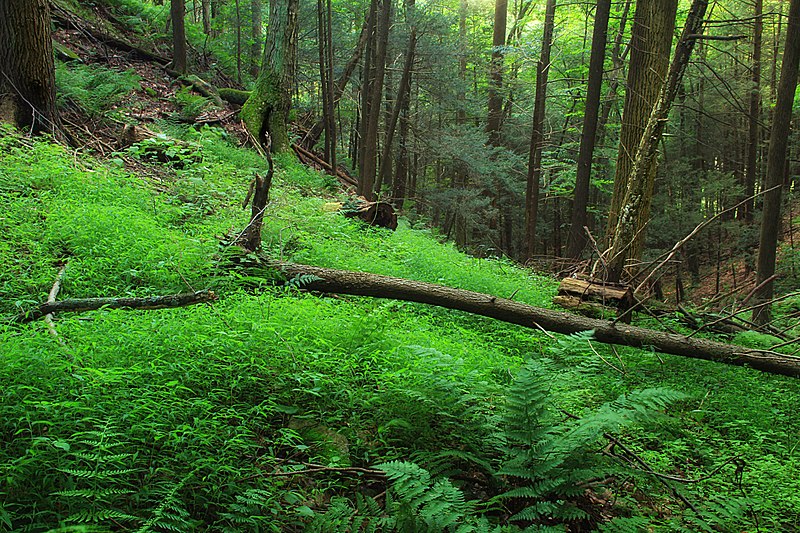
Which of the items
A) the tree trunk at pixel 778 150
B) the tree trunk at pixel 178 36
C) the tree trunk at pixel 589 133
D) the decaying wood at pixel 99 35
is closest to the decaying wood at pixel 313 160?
the tree trunk at pixel 178 36

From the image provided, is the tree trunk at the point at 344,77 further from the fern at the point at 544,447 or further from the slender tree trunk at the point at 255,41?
the fern at the point at 544,447

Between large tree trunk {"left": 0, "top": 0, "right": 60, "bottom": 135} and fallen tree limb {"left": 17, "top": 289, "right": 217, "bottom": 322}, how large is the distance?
19.4 ft

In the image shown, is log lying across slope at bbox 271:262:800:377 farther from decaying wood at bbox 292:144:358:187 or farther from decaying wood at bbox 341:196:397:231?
decaying wood at bbox 292:144:358:187

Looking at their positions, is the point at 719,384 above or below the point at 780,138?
below

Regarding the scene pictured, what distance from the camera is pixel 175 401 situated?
9.29 feet

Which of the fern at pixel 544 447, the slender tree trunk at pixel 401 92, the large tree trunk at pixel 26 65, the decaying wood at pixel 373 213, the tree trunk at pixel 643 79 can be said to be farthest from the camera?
the slender tree trunk at pixel 401 92

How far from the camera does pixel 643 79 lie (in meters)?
8.30

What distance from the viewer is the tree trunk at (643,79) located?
8.07 metres

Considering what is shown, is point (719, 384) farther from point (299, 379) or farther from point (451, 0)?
point (451, 0)

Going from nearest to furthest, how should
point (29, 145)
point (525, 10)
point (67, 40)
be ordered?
point (29, 145)
point (67, 40)
point (525, 10)

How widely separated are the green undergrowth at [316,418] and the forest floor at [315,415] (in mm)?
17

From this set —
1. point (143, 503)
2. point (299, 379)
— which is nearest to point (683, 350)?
point (299, 379)

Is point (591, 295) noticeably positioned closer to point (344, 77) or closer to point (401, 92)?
point (401, 92)

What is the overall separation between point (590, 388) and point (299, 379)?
9.40 feet
